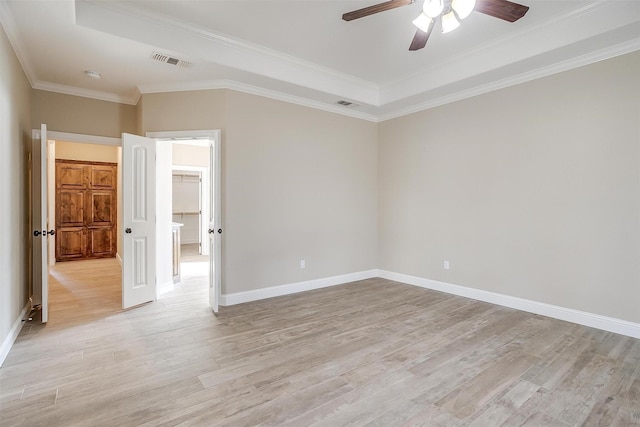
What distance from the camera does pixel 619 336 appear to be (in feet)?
10.4

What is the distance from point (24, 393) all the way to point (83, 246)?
6.50m

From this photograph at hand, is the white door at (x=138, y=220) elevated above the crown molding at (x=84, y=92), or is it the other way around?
the crown molding at (x=84, y=92)

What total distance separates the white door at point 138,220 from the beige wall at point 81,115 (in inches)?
39.4

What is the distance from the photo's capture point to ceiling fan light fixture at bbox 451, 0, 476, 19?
2.19 metres

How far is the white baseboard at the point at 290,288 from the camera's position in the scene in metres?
4.19

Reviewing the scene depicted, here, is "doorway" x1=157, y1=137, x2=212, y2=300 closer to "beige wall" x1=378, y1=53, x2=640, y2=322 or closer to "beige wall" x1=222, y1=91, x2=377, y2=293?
"beige wall" x1=222, y1=91, x2=377, y2=293

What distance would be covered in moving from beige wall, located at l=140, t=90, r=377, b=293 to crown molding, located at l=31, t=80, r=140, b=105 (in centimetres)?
66

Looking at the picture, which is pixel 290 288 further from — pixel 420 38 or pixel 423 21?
pixel 423 21

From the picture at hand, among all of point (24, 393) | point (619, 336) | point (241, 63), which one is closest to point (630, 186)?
point (619, 336)

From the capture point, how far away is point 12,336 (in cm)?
295

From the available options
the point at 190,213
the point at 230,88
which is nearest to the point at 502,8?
the point at 230,88

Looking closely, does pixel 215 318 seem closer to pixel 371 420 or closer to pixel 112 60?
pixel 371 420

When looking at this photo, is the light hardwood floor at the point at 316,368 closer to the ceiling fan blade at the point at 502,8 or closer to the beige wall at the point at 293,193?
the beige wall at the point at 293,193

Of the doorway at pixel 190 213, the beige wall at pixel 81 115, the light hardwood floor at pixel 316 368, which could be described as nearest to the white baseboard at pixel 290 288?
the light hardwood floor at pixel 316 368
